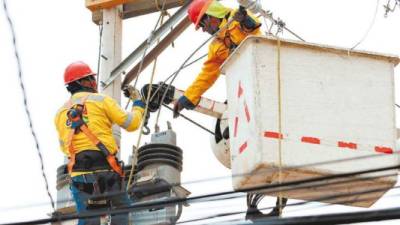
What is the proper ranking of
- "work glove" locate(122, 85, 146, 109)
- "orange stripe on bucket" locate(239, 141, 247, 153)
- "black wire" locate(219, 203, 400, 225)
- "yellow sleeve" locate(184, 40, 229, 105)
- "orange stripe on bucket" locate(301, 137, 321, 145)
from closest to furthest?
"black wire" locate(219, 203, 400, 225), "orange stripe on bucket" locate(301, 137, 321, 145), "orange stripe on bucket" locate(239, 141, 247, 153), "yellow sleeve" locate(184, 40, 229, 105), "work glove" locate(122, 85, 146, 109)

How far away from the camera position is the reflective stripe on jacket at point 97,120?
9.38 meters

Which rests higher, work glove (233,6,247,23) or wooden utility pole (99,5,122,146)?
Result: wooden utility pole (99,5,122,146)

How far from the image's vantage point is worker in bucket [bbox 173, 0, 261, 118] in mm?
10031

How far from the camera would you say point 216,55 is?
1015cm

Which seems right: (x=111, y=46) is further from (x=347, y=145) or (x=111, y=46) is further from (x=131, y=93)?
(x=347, y=145)

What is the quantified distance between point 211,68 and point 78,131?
1.37m

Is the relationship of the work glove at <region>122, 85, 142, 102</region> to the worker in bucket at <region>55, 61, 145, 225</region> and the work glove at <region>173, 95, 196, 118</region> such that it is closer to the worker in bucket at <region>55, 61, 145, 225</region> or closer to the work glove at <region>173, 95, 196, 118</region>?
the work glove at <region>173, 95, 196, 118</region>

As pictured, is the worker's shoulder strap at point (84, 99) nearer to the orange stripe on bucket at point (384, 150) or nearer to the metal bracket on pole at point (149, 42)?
the metal bracket on pole at point (149, 42)

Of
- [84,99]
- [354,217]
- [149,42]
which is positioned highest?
[149,42]

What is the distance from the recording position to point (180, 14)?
1088cm

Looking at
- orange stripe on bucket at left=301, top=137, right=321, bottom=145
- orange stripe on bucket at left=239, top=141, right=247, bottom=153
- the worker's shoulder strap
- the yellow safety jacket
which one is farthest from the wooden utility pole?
orange stripe on bucket at left=301, top=137, right=321, bottom=145

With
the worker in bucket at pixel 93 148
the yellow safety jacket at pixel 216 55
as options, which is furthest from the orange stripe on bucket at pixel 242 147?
the yellow safety jacket at pixel 216 55

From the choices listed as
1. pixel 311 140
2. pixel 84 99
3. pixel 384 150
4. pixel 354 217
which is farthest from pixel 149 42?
pixel 354 217

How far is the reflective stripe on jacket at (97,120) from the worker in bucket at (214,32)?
2.80 feet
